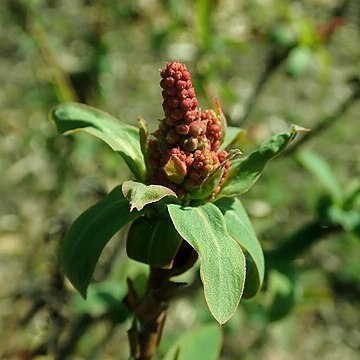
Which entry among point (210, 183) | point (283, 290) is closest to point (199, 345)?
point (283, 290)

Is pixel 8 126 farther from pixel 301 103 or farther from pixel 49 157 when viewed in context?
pixel 301 103

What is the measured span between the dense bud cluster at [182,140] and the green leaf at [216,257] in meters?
0.06

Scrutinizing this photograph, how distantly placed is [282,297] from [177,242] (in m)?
0.81

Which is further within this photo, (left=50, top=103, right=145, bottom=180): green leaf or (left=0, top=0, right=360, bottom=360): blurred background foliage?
(left=0, top=0, right=360, bottom=360): blurred background foliage

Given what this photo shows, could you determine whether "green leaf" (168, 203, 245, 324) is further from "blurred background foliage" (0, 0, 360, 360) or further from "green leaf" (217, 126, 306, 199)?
"blurred background foliage" (0, 0, 360, 360)

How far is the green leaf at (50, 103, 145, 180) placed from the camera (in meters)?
1.08

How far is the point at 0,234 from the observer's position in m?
2.72

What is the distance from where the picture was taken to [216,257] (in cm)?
94

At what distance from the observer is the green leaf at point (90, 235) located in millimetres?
1021

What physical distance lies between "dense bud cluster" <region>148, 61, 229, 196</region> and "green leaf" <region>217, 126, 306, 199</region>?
0.02 m

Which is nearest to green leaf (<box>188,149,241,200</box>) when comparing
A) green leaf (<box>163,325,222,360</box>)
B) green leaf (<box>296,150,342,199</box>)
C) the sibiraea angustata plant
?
the sibiraea angustata plant

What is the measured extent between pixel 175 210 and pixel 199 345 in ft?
1.81

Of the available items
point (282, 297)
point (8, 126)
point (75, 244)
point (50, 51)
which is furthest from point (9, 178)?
point (75, 244)

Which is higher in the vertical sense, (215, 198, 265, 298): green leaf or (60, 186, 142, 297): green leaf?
(60, 186, 142, 297): green leaf
